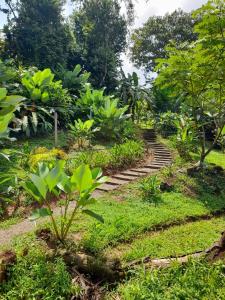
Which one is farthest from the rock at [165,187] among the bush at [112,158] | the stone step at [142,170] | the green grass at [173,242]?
the bush at [112,158]

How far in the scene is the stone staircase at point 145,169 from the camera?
782 cm

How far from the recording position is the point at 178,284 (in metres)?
3.52

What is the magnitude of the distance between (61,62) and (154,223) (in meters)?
12.6

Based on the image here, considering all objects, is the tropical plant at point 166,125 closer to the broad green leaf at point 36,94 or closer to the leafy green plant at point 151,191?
the broad green leaf at point 36,94

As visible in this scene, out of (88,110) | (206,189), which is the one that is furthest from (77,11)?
(206,189)

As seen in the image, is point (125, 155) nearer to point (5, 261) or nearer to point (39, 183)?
point (39, 183)

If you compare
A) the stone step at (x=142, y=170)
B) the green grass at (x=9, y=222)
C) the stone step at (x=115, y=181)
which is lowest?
the green grass at (x=9, y=222)

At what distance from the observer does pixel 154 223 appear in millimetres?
5551

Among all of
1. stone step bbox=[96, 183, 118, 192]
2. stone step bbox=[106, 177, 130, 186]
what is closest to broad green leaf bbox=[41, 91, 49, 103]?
stone step bbox=[106, 177, 130, 186]

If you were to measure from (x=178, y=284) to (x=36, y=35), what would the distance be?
1497cm

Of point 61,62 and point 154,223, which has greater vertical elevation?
point 61,62

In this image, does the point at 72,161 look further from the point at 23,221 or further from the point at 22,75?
the point at 22,75

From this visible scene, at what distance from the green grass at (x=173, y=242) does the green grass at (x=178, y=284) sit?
560 mm

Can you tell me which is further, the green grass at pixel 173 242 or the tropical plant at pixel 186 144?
the tropical plant at pixel 186 144
